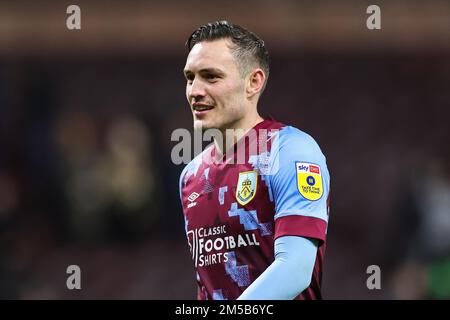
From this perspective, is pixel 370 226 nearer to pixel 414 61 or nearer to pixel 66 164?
pixel 414 61

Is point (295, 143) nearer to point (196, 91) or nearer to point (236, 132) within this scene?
point (236, 132)

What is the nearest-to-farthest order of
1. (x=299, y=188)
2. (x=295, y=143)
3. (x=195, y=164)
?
(x=299, y=188)
(x=295, y=143)
(x=195, y=164)

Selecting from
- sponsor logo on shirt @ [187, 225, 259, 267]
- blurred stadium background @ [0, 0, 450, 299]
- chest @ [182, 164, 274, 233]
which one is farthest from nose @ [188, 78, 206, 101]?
blurred stadium background @ [0, 0, 450, 299]

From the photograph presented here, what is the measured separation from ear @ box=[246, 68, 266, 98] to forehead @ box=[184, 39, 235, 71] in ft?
0.46

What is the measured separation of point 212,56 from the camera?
13.9 feet

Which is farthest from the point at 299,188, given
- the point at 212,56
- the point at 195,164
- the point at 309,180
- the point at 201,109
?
the point at 195,164

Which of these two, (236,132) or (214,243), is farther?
(236,132)

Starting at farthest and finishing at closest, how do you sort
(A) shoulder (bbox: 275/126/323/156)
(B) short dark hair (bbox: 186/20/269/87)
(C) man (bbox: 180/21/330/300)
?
(B) short dark hair (bbox: 186/20/269/87)
(A) shoulder (bbox: 275/126/323/156)
(C) man (bbox: 180/21/330/300)

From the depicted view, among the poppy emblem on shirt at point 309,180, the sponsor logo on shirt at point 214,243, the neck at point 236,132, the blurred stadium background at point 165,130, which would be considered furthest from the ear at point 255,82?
the blurred stadium background at point 165,130

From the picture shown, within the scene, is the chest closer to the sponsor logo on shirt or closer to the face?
the sponsor logo on shirt

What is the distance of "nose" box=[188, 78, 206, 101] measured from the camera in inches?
165

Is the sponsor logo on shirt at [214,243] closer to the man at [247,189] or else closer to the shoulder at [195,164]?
the man at [247,189]

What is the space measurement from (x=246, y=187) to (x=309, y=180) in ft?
1.18

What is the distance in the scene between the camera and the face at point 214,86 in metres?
4.20
